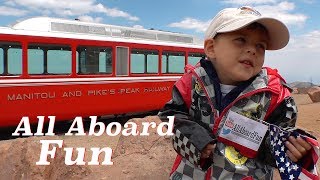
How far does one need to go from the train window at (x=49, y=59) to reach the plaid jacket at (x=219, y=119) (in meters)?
8.98

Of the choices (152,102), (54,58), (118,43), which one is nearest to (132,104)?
(152,102)

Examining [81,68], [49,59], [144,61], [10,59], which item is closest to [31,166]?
[10,59]

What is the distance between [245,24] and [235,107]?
0.41 m

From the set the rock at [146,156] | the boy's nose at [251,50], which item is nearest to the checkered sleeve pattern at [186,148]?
the boy's nose at [251,50]

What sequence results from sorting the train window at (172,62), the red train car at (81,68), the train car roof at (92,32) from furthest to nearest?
1. the train window at (172,62)
2. the train car roof at (92,32)
3. the red train car at (81,68)

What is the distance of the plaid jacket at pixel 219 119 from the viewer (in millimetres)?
2029

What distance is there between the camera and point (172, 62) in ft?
47.2

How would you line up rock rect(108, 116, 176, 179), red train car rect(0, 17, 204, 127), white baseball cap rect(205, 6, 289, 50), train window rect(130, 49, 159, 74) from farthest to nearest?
1. train window rect(130, 49, 159, 74)
2. red train car rect(0, 17, 204, 127)
3. rock rect(108, 116, 176, 179)
4. white baseball cap rect(205, 6, 289, 50)

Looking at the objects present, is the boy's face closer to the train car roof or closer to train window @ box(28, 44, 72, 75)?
the train car roof

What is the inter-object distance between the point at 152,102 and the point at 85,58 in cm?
318

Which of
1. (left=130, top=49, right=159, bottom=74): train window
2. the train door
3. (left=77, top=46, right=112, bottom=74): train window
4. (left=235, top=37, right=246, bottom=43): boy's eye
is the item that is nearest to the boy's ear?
(left=235, top=37, right=246, bottom=43): boy's eye

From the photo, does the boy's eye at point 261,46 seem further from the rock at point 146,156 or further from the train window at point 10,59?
the train window at point 10,59

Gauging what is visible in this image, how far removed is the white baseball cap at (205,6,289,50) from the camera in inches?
79.3

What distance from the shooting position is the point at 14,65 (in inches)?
402
